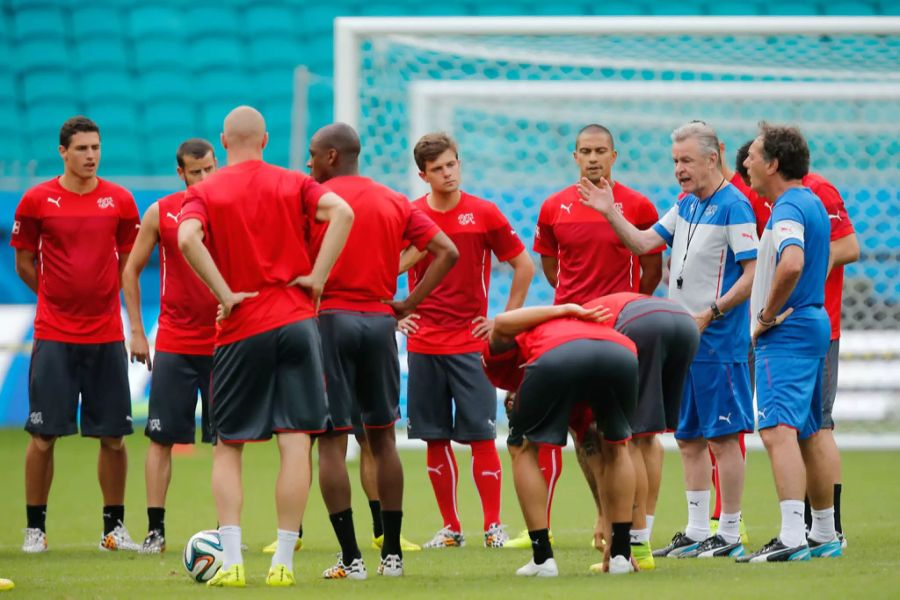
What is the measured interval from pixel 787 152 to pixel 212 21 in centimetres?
1434

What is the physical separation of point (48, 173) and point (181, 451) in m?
6.35

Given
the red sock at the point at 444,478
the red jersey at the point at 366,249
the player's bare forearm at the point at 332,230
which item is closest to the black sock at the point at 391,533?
the red jersey at the point at 366,249

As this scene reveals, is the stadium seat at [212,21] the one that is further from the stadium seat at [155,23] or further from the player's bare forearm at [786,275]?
A: the player's bare forearm at [786,275]

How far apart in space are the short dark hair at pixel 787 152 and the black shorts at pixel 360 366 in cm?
204

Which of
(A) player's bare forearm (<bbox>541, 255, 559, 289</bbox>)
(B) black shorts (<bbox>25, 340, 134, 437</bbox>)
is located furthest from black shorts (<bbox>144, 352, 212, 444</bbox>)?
(A) player's bare forearm (<bbox>541, 255, 559, 289</bbox>)

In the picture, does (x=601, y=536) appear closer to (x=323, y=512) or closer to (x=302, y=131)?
(x=323, y=512)

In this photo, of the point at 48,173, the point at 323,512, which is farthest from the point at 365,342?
the point at 48,173

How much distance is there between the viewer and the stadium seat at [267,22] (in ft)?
63.6

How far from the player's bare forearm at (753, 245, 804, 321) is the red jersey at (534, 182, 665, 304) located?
1178mm

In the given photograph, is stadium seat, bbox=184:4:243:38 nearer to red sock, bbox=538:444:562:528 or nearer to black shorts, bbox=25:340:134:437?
A: black shorts, bbox=25:340:134:437

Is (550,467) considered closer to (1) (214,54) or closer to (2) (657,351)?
(2) (657,351)

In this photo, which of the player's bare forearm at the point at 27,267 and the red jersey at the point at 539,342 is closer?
the red jersey at the point at 539,342

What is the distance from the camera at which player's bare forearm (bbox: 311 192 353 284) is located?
19.5ft

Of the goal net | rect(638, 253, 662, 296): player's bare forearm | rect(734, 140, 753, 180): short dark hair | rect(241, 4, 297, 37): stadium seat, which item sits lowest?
rect(638, 253, 662, 296): player's bare forearm
